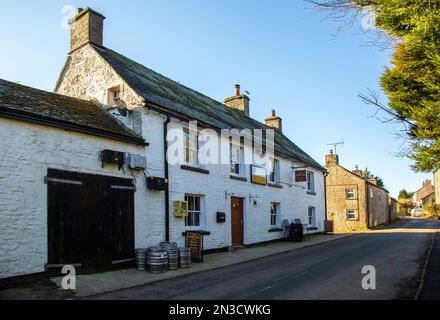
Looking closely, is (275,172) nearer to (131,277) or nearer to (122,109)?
(122,109)

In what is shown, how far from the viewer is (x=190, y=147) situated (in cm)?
1453

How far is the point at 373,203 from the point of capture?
40.2 m

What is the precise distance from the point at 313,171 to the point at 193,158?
14271 mm

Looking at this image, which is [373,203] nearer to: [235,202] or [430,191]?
[235,202]

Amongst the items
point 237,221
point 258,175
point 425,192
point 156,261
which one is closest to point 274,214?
point 258,175

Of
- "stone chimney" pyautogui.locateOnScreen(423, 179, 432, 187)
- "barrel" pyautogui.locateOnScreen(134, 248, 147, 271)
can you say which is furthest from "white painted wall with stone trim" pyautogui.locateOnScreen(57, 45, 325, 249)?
"stone chimney" pyautogui.locateOnScreen(423, 179, 432, 187)

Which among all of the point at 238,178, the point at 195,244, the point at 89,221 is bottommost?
the point at 195,244

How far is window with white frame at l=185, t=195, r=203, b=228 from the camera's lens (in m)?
14.3

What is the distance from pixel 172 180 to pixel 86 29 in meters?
7.01

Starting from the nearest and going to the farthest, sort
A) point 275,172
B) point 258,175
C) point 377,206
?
point 258,175
point 275,172
point 377,206

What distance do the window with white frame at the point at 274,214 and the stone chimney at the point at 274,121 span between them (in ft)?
34.4

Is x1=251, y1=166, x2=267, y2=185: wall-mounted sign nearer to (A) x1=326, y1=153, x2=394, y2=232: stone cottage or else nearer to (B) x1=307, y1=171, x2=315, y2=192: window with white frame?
(B) x1=307, y1=171, x2=315, y2=192: window with white frame

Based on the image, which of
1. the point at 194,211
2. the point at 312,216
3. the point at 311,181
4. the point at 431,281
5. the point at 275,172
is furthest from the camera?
the point at 311,181
